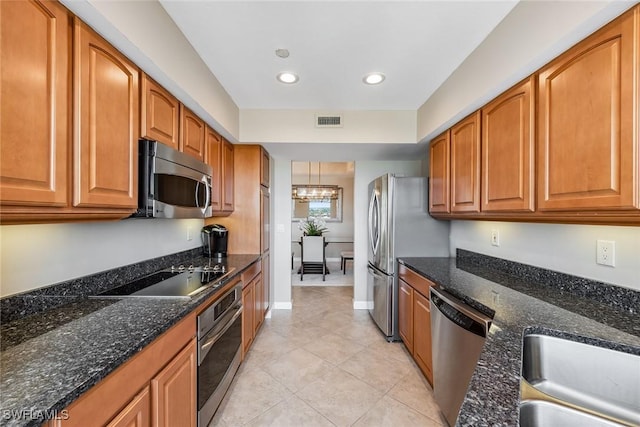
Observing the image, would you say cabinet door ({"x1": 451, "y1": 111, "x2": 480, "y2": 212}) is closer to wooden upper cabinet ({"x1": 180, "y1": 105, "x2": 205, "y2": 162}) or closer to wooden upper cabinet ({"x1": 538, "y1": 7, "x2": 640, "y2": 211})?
wooden upper cabinet ({"x1": 538, "y1": 7, "x2": 640, "y2": 211})

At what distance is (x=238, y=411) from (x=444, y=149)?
8.94 feet

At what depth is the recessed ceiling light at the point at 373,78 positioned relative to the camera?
7.25 ft

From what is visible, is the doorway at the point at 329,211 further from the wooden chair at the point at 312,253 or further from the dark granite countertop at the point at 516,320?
the dark granite countertop at the point at 516,320

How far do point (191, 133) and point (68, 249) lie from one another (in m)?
1.12

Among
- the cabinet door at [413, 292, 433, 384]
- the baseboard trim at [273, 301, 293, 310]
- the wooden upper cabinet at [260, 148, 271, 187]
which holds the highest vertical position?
the wooden upper cabinet at [260, 148, 271, 187]

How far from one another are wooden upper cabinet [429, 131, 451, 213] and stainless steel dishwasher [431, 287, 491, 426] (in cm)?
97

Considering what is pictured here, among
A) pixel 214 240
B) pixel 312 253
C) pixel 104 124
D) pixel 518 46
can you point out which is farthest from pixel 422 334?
pixel 312 253

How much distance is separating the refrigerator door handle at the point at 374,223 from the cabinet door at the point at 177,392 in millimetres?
2248

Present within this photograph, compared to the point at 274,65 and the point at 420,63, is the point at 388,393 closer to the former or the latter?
the point at 420,63

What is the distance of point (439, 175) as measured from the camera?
2.63 meters

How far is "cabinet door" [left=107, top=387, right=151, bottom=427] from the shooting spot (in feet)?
2.95

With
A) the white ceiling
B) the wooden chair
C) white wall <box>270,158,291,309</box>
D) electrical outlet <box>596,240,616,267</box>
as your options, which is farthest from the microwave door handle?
the wooden chair

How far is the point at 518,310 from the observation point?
128 cm

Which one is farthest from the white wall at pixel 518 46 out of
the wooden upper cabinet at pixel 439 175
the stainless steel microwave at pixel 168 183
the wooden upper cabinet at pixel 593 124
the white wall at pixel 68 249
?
the white wall at pixel 68 249
